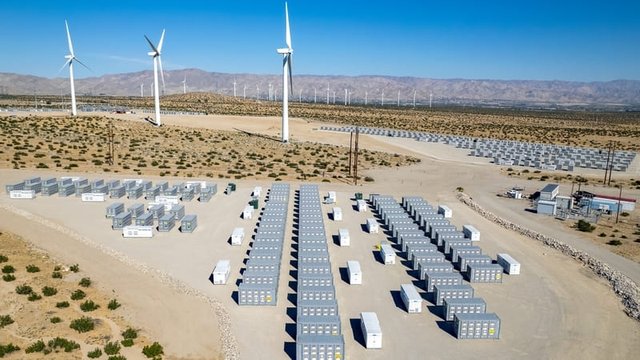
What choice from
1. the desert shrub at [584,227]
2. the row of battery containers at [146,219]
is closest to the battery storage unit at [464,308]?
the row of battery containers at [146,219]

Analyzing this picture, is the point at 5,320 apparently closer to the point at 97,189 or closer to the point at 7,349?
the point at 7,349

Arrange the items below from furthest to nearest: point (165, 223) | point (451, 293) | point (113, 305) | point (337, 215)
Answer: point (337, 215) < point (165, 223) < point (451, 293) < point (113, 305)

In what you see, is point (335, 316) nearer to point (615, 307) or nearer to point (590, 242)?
point (615, 307)

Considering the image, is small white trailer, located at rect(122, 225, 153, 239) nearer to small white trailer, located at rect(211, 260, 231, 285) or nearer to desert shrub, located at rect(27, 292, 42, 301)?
small white trailer, located at rect(211, 260, 231, 285)

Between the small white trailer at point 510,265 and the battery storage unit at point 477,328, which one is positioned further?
the small white trailer at point 510,265

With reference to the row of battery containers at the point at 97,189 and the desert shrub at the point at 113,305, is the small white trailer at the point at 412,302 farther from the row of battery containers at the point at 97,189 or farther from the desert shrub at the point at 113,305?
the row of battery containers at the point at 97,189

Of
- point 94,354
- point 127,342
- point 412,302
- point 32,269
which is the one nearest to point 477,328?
point 412,302

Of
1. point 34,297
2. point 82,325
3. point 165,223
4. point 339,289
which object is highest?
point 165,223
